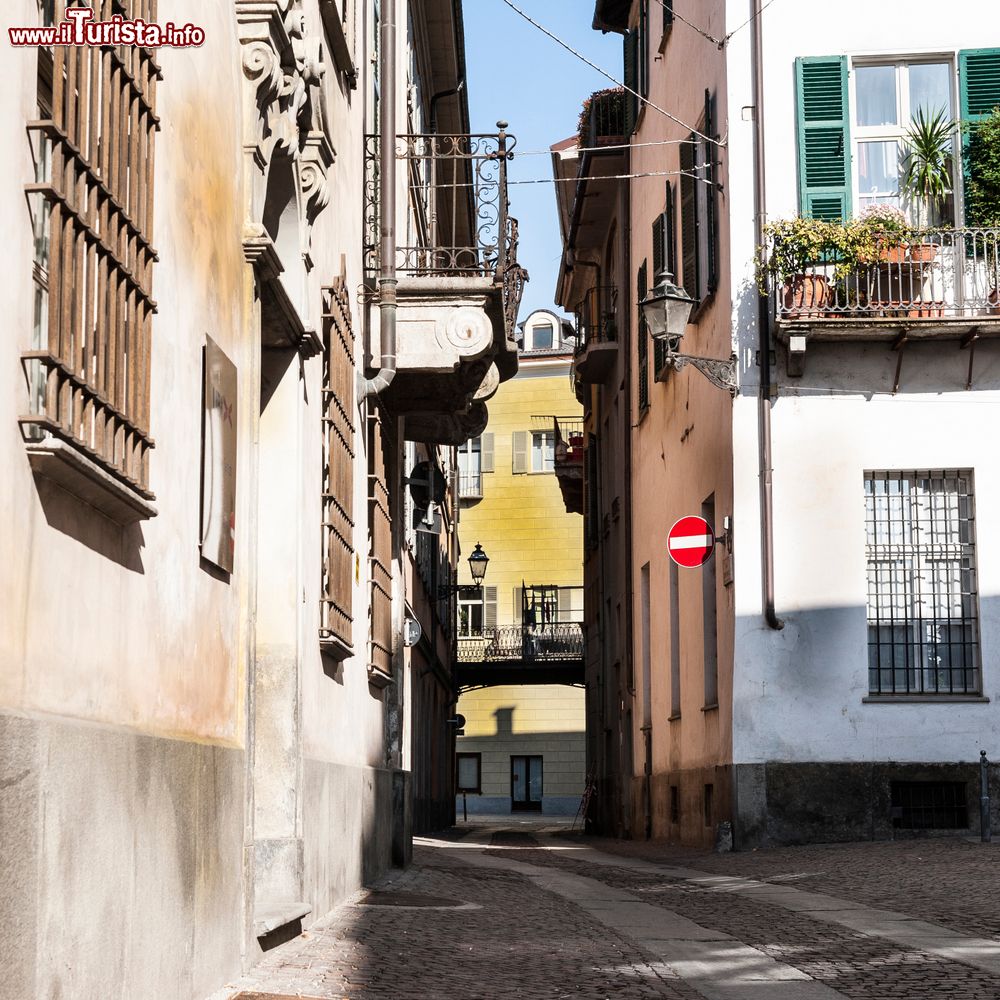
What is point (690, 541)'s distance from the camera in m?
17.0

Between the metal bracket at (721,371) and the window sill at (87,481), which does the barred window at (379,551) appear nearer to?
the metal bracket at (721,371)

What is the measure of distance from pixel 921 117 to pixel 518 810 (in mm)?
41440

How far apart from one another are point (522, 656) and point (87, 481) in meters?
45.5

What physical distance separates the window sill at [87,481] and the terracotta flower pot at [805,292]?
11.9 m

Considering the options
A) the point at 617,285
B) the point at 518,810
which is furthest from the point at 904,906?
the point at 518,810

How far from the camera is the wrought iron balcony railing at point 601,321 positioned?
28827mm

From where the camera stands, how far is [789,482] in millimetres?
16641

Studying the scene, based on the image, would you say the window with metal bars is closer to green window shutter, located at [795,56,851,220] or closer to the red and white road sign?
the red and white road sign

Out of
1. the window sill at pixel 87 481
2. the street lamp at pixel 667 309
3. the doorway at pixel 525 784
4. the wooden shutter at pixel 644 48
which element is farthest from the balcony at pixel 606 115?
the doorway at pixel 525 784

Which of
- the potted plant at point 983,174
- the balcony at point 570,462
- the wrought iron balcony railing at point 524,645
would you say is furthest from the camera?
the wrought iron balcony railing at point 524,645

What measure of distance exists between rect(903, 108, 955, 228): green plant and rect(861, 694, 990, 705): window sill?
4714mm

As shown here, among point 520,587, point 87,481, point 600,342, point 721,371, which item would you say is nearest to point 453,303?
point 721,371

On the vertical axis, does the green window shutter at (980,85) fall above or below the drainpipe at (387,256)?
above

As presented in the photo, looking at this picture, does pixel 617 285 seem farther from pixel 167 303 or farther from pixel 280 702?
pixel 167 303
